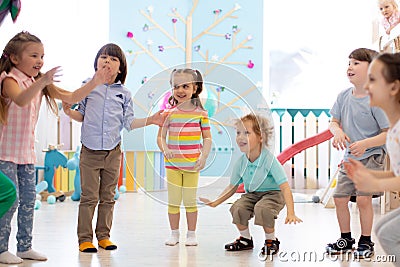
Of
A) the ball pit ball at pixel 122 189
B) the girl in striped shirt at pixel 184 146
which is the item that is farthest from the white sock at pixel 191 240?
the ball pit ball at pixel 122 189

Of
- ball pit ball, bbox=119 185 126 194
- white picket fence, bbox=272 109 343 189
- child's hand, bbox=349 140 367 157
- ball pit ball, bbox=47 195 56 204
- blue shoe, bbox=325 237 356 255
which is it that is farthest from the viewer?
white picket fence, bbox=272 109 343 189

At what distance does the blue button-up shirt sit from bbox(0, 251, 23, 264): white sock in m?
0.44

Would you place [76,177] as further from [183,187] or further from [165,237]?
[183,187]

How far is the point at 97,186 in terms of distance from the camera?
2.20m

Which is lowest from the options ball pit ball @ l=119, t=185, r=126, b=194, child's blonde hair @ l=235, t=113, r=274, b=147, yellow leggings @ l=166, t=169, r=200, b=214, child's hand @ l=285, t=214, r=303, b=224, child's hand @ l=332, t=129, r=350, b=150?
ball pit ball @ l=119, t=185, r=126, b=194

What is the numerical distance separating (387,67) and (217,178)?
108 centimetres

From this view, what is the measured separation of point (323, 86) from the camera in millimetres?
5070

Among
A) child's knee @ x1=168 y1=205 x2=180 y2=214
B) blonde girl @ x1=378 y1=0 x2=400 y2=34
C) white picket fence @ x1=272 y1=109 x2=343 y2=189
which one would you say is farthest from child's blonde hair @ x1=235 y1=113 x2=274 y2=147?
white picket fence @ x1=272 y1=109 x2=343 y2=189

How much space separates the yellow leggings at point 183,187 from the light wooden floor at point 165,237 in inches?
2.2

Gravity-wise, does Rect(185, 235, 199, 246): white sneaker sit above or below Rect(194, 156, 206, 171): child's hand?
below

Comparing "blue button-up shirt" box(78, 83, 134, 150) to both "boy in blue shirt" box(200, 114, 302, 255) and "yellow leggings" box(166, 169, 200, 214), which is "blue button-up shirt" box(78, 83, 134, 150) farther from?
"boy in blue shirt" box(200, 114, 302, 255)

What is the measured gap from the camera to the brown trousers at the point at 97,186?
7.16 feet

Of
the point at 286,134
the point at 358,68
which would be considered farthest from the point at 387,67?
the point at 286,134

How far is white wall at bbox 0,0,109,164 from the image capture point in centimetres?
387
